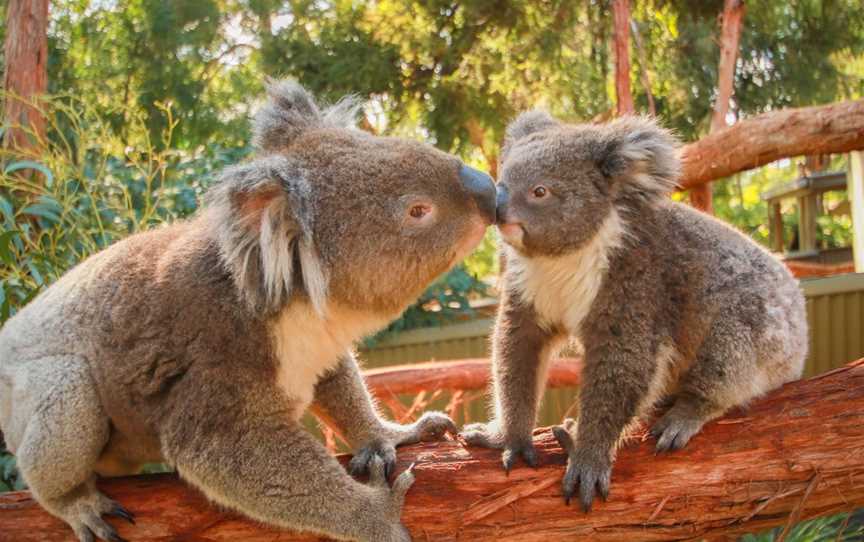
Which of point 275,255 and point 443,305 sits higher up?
point 275,255

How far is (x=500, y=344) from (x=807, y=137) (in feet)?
12.8

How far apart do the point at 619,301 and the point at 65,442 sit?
1.72 meters

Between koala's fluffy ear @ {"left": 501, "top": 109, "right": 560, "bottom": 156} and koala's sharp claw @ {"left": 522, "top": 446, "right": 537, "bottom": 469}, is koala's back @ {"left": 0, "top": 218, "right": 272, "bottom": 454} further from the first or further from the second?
koala's fluffy ear @ {"left": 501, "top": 109, "right": 560, "bottom": 156}

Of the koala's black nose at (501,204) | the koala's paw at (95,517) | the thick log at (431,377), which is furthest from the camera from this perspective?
the thick log at (431,377)

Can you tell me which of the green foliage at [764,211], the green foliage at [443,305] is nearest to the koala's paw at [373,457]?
the green foliage at [443,305]

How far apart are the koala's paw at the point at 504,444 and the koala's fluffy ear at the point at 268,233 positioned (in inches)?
28.2

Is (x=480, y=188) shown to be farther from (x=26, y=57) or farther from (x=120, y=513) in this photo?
→ (x=26, y=57)

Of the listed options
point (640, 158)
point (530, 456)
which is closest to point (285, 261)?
point (530, 456)

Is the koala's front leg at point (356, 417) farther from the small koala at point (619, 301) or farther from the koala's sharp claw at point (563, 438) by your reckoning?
the koala's sharp claw at point (563, 438)

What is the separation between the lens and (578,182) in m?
A: 2.65

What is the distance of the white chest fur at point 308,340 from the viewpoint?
7.78 feet

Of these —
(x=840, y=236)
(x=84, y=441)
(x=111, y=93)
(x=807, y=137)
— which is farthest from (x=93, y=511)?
(x=840, y=236)

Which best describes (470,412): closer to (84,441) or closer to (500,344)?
(500,344)

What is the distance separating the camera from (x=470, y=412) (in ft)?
26.2
